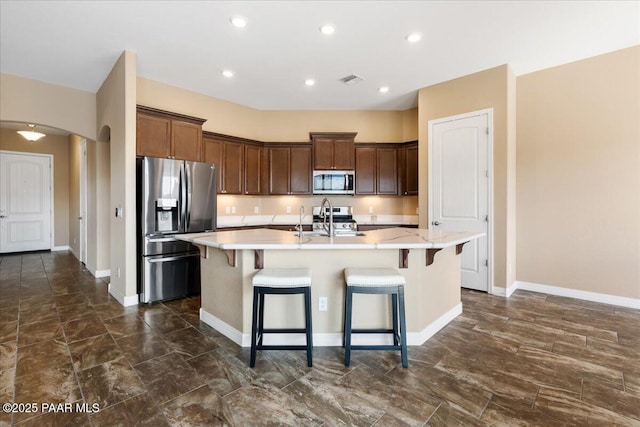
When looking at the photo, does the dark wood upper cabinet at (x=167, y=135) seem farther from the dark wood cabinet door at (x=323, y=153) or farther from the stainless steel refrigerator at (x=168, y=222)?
the dark wood cabinet door at (x=323, y=153)

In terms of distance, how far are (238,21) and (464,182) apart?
134 inches

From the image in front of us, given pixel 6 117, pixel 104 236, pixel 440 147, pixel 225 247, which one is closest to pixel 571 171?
pixel 440 147

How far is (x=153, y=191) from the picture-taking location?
3584 millimetres

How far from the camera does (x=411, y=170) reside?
5301 mm

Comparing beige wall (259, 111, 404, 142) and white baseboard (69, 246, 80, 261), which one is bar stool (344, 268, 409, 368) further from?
white baseboard (69, 246, 80, 261)

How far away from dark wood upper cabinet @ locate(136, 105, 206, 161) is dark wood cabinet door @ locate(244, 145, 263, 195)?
1.02m

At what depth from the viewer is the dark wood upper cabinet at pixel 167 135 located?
12.5 ft

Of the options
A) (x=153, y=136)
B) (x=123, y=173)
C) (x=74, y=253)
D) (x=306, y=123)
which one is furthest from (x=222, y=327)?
(x=74, y=253)

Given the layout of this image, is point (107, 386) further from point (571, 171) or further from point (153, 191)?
point (571, 171)

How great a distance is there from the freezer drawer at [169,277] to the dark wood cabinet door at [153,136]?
1375 mm

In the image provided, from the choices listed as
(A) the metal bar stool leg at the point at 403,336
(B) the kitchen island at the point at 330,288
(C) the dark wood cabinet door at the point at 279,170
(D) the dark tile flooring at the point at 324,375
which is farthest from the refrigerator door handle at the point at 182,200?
(A) the metal bar stool leg at the point at 403,336

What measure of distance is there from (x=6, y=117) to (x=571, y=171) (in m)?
7.41

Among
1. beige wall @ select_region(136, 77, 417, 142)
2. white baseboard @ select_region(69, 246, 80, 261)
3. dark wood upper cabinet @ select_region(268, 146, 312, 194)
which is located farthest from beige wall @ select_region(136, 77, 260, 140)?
white baseboard @ select_region(69, 246, 80, 261)

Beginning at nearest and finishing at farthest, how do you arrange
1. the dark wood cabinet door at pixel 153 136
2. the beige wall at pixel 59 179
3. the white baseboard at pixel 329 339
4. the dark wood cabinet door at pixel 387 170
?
the white baseboard at pixel 329 339
the dark wood cabinet door at pixel 153 136
the dark wood cabinet door at pixel 387 170
the beige wall at pixel 59 179
